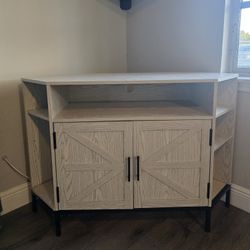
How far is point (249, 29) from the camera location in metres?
1.82

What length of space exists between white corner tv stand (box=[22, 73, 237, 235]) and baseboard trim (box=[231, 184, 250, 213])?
0.27 m

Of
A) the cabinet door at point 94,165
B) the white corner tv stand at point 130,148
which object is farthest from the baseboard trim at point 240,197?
the cabinet door at point 94,165

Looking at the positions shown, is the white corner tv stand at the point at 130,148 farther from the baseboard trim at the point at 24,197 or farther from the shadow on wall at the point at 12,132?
the baseboard trim at the point at 24,197

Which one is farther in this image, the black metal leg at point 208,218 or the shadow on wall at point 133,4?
the shadow on wall at point 133,4

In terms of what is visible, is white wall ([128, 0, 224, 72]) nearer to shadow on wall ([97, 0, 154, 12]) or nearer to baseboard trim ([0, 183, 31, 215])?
shadow on wall ([97, 0, 154, 12])

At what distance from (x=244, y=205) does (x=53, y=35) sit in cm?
178

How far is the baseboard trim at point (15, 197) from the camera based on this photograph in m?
1.91

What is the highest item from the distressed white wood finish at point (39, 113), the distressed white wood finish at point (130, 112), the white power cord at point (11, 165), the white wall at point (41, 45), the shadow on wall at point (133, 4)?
the shadow on wall at point (133, 4)

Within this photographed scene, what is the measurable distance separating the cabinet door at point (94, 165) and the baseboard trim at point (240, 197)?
0.82 metres

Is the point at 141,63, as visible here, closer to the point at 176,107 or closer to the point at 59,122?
the point at 176,107

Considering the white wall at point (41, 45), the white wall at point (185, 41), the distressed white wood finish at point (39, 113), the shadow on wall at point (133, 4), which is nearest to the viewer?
the distressed white wood finish at point (39, 113)

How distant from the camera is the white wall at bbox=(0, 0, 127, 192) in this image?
69.6 inches

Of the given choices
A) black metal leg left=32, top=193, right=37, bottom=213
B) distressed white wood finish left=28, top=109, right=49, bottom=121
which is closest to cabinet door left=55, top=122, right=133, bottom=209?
distressed white wood finish left=28, top=109, right=49, bottom=121

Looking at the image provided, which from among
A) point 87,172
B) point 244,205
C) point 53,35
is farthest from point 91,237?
point 53,35
